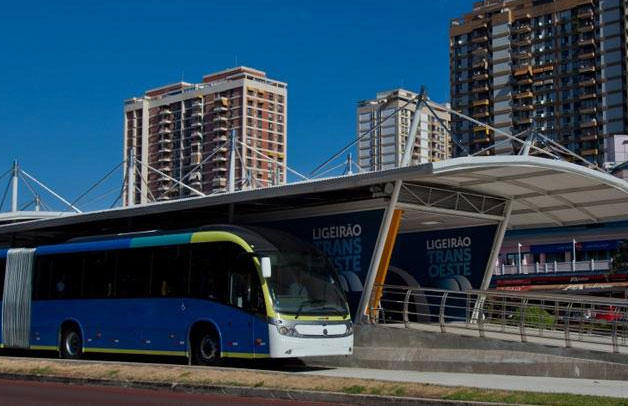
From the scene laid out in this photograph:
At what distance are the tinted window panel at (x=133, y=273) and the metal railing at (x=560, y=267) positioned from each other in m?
51.4

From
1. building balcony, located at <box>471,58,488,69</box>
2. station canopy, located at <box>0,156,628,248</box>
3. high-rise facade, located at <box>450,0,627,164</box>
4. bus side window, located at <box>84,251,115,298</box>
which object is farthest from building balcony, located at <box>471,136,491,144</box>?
bus side window, located at <box>84,251,115,298</box>

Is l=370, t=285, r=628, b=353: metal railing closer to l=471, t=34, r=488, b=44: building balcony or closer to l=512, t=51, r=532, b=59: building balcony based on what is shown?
l=512, t=51, r=532, b=59: building balcony

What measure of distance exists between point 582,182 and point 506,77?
125590 millimetres

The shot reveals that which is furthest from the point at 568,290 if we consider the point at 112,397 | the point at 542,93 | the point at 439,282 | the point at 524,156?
the point at 542,93

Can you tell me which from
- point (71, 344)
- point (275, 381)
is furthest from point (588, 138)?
point (275, 381)

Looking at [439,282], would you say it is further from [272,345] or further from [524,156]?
[272,345]

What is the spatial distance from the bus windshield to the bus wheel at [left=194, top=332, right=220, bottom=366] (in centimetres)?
200

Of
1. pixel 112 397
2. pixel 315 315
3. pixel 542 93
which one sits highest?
pixel 542 93

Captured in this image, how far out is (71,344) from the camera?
24.0 meters

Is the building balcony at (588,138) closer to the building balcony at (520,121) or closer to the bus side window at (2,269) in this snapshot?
the building balcony at (520,121)

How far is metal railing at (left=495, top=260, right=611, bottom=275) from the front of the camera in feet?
229

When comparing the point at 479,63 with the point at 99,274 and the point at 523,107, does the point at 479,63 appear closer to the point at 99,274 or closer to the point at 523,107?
the point at 523,107

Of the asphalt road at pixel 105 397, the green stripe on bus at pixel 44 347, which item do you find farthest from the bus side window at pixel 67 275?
the asphalt road at pixel 105 397

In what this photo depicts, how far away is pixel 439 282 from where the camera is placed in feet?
89.7
